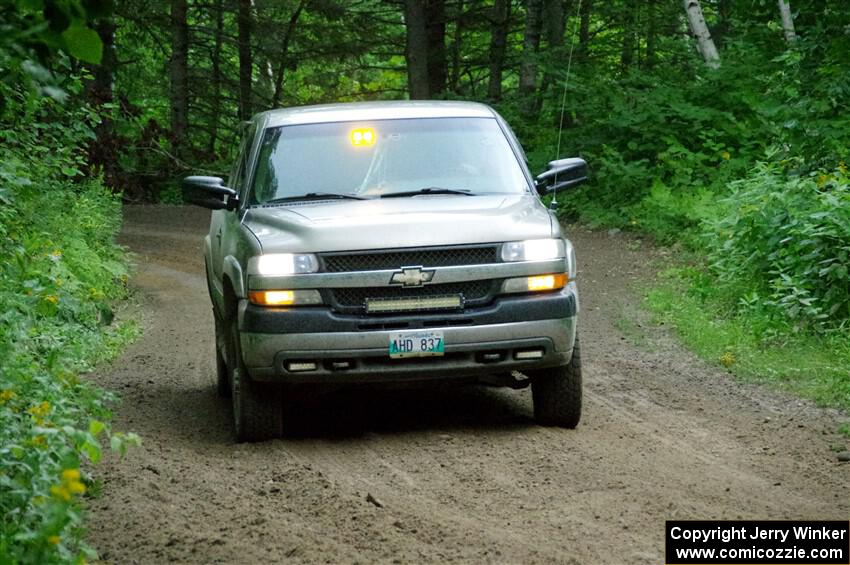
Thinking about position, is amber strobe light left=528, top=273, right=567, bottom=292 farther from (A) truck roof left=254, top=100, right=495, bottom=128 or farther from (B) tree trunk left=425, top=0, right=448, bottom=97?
(B) tree trunk left=425, top=0, right=448, bottom=97

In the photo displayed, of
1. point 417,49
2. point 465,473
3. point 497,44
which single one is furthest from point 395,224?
point 497,44

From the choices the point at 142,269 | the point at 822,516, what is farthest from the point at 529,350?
the point at 142,269

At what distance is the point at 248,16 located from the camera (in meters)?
32.3

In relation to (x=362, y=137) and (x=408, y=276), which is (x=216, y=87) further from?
(x=408, y=276)

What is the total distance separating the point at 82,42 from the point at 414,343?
12.1 ft

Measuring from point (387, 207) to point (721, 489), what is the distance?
2.75m

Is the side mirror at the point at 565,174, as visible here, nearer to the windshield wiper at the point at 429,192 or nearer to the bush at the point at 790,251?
the windshield wiper at the point at 429,192

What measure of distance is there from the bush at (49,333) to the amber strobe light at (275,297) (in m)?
1.09

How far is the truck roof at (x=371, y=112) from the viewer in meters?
8.69

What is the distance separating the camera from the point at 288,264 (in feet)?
24.0

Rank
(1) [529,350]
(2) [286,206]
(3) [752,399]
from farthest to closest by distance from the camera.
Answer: (3) [752,399] → (2) [286,206] → (1) [529,350]

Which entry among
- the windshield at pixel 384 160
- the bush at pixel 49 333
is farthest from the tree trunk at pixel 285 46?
the windshield at pixel 384 160

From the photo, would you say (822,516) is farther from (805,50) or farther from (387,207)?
(805,50)

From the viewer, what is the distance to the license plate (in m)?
7.28
